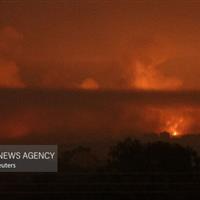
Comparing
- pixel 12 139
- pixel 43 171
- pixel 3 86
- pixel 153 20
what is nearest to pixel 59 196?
pixel 43 171

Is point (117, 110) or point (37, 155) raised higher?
point (117, 110)

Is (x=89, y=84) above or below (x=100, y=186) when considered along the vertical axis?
above

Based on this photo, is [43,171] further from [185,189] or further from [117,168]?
[185,189]

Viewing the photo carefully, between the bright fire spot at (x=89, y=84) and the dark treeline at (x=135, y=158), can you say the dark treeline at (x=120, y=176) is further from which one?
the bright fire spot at (x=89, y=84)

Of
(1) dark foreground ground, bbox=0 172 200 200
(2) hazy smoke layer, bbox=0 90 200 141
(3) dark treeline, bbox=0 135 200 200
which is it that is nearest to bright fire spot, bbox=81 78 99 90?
(2) hazy smoke layer, bbox=0 90 200 141

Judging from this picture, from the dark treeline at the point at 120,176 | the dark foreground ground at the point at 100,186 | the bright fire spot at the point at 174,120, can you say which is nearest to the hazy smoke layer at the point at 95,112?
the bright fire spot at the point at 174,120

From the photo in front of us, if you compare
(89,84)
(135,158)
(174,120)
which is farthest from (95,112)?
(174,120)

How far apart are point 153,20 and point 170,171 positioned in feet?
2.82

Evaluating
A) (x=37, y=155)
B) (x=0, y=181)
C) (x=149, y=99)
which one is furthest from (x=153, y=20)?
(x=0, y=181)

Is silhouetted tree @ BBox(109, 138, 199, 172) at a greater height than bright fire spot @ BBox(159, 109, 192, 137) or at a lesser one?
lesser

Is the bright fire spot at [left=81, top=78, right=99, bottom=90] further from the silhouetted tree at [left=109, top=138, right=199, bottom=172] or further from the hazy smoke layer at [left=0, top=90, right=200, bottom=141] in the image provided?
the silhouetted tree at [left=109, top=138, right=199, bottom=172]

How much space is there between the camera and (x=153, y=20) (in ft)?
12.9

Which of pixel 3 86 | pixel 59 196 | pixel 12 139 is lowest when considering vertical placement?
pixel 59 196

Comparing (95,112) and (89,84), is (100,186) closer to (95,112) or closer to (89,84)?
(95,112)
